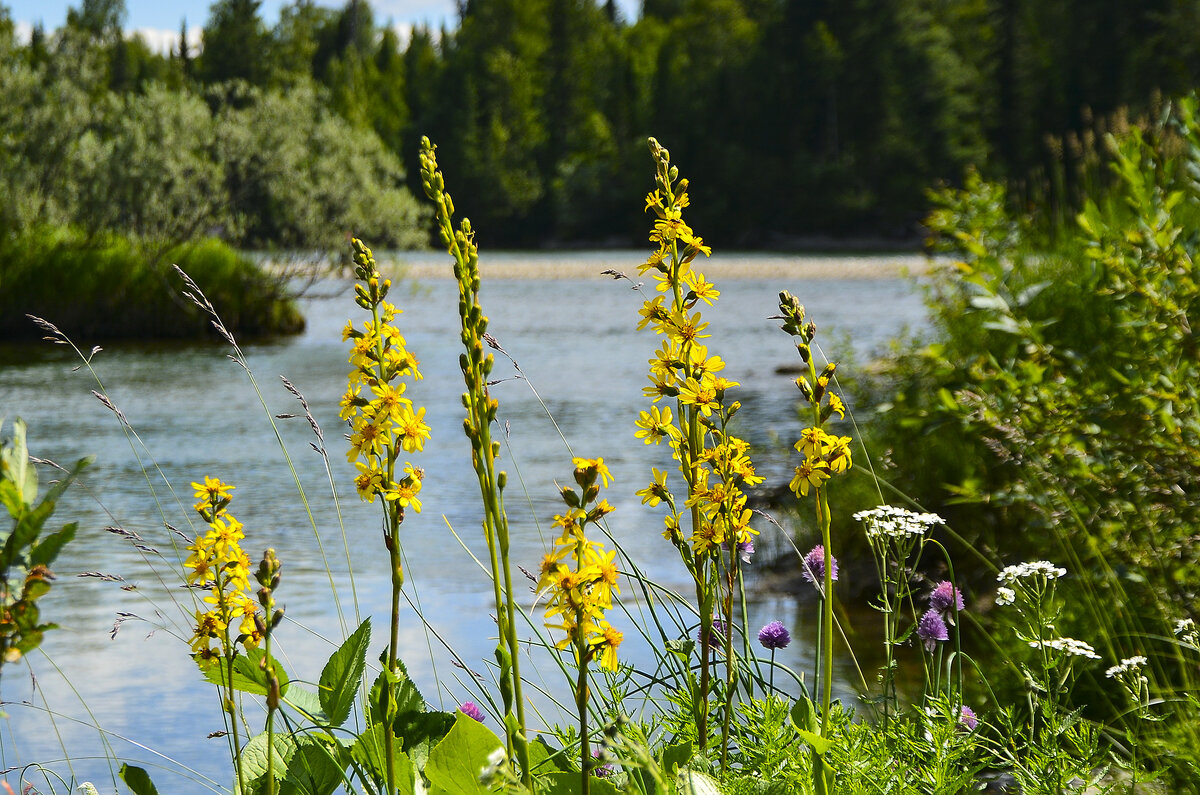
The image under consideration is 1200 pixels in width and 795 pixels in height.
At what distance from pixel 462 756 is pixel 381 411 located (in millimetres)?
597

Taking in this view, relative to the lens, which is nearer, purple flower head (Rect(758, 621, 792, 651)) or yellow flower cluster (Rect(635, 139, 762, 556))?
yellow flower cluster (Rect(635, 139, 762, 556))

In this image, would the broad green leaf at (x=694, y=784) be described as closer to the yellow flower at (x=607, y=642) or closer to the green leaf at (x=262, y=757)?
the yellow flower at (x=607, y=642)

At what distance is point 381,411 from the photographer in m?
1.64

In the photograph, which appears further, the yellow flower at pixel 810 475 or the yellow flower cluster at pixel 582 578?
the yellow flower at pixel 810 475

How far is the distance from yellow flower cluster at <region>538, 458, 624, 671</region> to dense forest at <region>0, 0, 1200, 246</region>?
37.7 metres

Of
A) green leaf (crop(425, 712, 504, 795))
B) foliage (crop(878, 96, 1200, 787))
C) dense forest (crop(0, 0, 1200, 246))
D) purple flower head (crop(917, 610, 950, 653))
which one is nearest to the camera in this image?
green leaf (crop(425, 712, 504, 795))

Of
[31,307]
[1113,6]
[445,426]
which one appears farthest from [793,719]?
[1113,6]

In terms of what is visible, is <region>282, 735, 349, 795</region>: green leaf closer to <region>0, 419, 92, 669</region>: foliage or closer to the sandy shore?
<region>0, 419, 92, 669</region>: foliage

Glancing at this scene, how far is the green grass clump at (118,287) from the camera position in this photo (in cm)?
1633

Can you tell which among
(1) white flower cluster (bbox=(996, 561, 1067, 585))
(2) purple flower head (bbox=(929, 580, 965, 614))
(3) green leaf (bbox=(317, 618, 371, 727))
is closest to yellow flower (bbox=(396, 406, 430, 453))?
(3) green leaf (bbox=(317, 618, 371, 727))

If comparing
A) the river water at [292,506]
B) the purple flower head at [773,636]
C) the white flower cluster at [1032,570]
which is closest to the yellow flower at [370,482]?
the river water at [292,506]

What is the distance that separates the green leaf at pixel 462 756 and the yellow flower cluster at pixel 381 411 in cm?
40

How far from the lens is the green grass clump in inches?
643

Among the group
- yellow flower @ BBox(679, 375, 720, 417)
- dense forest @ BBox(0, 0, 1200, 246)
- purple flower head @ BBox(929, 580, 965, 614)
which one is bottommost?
purple flower head @ BBox(929, 580, 965, 614)
